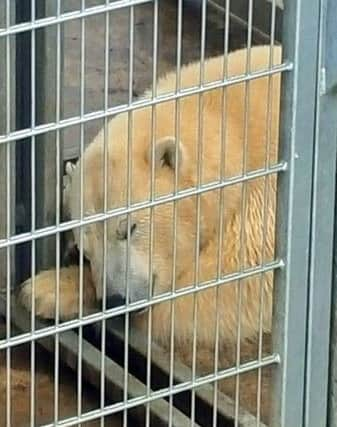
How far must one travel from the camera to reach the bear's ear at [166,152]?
3283 mm

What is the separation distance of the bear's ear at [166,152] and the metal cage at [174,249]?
0.43ft

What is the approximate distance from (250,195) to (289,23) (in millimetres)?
808

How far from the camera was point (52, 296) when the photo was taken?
3.65 meters

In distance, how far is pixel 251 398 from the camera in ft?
11.4

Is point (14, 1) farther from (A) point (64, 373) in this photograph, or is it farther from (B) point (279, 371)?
(B) point (279, 371)

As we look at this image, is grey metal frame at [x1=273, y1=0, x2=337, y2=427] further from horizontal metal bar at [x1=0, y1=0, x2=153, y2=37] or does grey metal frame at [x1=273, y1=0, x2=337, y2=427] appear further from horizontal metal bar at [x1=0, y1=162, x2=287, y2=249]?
horizontal metal bar at [x1=0, y1=0, x2=153, y2=37]

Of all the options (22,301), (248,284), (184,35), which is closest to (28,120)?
(22,301)

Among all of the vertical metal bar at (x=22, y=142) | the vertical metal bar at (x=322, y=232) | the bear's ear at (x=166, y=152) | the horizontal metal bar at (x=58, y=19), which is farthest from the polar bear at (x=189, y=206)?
the horizontal metal bar at (x=58, y=19)

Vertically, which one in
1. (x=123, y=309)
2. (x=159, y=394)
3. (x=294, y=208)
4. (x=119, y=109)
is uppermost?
(x=119, y=109)

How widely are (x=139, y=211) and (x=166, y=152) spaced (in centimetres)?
15

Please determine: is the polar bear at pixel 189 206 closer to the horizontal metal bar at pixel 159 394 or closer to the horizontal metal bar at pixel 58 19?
the horizontal metal bar at pixel 159 394

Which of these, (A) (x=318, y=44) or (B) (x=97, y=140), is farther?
(B) (x=97, y=140)

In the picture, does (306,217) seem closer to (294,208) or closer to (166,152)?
(294,208)

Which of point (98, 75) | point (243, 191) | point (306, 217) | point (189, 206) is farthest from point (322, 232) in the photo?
point (98, 75)
